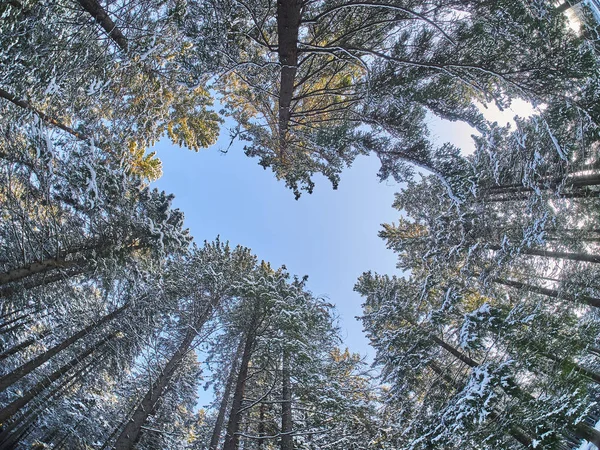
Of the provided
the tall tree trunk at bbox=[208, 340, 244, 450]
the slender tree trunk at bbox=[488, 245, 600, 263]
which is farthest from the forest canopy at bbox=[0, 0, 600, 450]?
the tall tree trunk at bbox=[208, 340, 244, 450]

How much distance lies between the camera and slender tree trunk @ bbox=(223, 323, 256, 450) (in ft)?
21.6

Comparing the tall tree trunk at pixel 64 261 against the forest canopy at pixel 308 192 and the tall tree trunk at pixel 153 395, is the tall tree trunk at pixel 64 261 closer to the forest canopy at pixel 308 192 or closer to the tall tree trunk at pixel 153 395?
the forest canopy at pixel 308 192

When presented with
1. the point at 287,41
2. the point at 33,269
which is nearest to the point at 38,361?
the point at 33,269

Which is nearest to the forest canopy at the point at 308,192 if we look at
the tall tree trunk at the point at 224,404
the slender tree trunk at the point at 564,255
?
the slender tree trunk at the point at 564,255

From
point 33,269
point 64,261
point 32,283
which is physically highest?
point 64,261

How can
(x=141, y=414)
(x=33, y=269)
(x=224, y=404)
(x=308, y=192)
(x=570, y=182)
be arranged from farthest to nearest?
(x=308, y=192) → (x=224, y=404) → (x=141, y=414) → (x=570, y=182) → (x=33, y=269)

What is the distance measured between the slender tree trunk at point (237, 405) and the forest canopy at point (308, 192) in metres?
0.08

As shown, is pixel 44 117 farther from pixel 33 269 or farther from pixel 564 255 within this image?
pixel 564 255

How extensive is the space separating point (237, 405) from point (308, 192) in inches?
272

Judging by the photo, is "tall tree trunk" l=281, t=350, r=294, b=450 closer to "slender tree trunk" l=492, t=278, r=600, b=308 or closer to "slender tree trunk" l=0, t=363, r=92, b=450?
"slender tree trunk" l=0, t=363, r=92, b=450

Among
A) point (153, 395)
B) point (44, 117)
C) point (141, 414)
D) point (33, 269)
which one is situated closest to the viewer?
point (44, 117)

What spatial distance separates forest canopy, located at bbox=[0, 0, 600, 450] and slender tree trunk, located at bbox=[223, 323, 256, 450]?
3.2 inches

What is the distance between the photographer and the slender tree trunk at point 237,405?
6.58 m

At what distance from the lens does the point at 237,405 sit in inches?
293
